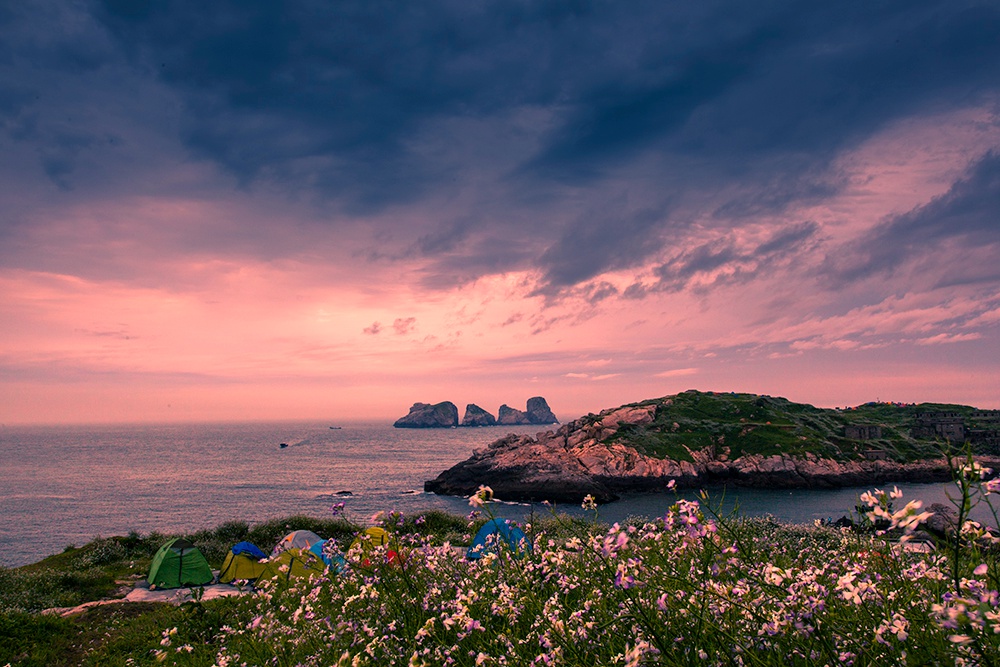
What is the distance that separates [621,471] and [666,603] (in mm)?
75234

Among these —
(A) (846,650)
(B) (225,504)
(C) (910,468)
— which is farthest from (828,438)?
(A) (846,650)

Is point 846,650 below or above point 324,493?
above

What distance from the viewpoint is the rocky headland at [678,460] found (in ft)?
236

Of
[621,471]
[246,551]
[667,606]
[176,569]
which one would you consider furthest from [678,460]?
[667,606]

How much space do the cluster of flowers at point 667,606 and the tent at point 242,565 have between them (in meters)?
18.9

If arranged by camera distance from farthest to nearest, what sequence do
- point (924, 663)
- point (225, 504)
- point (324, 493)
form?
point (324, 493) → point (225, 504) → point (924, 663)

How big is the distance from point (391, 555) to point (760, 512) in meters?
60.0

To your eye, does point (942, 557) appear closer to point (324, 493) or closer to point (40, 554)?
point (40, 554)

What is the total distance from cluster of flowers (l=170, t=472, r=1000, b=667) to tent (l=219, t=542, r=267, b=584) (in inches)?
743

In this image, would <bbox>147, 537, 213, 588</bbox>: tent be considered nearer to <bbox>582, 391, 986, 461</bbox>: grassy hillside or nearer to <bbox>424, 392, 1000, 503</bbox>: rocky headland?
<bbox>424, 392, 1000, 503</bbox>: rocky headland

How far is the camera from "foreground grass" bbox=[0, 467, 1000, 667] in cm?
331

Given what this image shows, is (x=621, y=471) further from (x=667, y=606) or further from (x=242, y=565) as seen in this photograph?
(x=667, y=606)

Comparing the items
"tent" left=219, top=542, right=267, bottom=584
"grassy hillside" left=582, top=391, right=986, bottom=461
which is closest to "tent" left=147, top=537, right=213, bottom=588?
"tent" left=219, top=542, right=267, bottom=584

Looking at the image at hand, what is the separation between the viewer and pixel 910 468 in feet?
264
